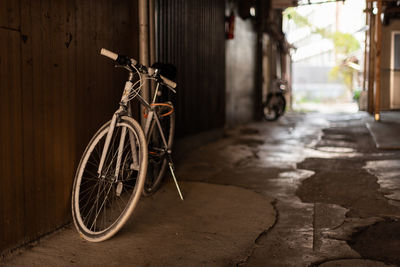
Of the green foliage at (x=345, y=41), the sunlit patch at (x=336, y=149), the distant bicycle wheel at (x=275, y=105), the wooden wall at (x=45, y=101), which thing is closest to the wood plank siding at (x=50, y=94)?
the wooden wall at (x=45, y=101)

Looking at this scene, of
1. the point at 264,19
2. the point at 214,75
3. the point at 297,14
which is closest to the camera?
the point at 214,75

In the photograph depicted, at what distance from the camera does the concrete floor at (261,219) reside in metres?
3.21

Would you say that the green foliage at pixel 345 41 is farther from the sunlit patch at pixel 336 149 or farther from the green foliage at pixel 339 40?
the sunlit patch at pixel 336 149

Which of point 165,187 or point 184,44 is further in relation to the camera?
point 184,44

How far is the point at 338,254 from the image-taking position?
10.5 ft

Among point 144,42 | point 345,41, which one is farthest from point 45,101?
point 345,41

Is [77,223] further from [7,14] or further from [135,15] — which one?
[135,15]

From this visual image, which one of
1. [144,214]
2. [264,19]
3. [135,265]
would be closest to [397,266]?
[135,265]

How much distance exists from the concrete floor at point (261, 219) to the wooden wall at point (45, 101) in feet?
1.04

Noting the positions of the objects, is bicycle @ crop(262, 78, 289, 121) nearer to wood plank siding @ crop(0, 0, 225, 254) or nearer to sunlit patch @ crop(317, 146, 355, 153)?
sunlit patch @ crop(317, 146, 355, 153)

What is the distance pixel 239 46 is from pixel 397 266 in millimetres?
9963

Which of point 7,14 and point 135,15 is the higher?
point 135,15

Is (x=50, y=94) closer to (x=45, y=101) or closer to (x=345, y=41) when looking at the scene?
(x=45, y=101)

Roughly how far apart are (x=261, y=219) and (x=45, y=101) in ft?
7.49
